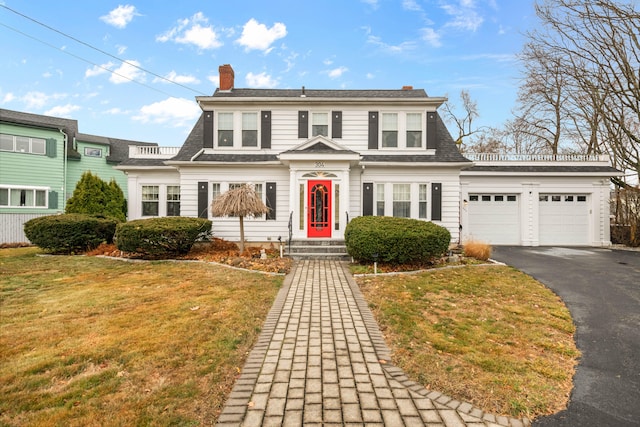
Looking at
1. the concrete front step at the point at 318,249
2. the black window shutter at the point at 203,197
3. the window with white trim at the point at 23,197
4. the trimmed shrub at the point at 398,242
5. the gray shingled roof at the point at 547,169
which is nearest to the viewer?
the trimmed shrub at the point at 398,242

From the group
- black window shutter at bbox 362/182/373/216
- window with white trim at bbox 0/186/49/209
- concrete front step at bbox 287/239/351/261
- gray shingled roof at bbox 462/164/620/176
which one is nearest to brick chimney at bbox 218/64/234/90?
black window shutter at bbox 362/182/373/216

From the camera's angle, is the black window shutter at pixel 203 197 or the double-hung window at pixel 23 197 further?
the double-hung window at pixel 23 197

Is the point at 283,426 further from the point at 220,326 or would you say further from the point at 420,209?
the point at 420,209

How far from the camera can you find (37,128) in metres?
19.2

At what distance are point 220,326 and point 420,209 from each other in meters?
10.4

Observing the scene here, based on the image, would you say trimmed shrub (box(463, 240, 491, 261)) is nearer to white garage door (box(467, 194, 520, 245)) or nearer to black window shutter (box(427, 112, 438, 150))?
white garage door (box(467, 194, 520, 245))

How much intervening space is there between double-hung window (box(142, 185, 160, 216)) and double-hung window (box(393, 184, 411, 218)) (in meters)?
11.0

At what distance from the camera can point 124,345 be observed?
4098 mm

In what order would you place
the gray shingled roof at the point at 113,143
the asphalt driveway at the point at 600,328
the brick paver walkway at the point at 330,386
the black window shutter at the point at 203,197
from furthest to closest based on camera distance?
the gray shingled roof at the point at 113,143 → the black window shutter at the point at 203,197 → the asphalt driveway at the point at 600,328 → the brick paver walkway at the point at 330,386

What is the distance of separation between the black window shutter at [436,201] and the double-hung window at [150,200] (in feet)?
41.5

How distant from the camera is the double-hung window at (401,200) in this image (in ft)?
42.5

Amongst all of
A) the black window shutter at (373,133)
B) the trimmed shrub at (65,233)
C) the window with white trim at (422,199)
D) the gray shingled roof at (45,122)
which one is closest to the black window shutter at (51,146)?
the gray shingled roof at (45,122)

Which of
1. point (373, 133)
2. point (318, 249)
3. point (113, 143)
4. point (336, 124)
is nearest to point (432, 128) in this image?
point (373, 133)

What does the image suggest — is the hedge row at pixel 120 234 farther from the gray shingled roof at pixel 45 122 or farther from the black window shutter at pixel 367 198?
the gray shingled roof at pixel 45 122
